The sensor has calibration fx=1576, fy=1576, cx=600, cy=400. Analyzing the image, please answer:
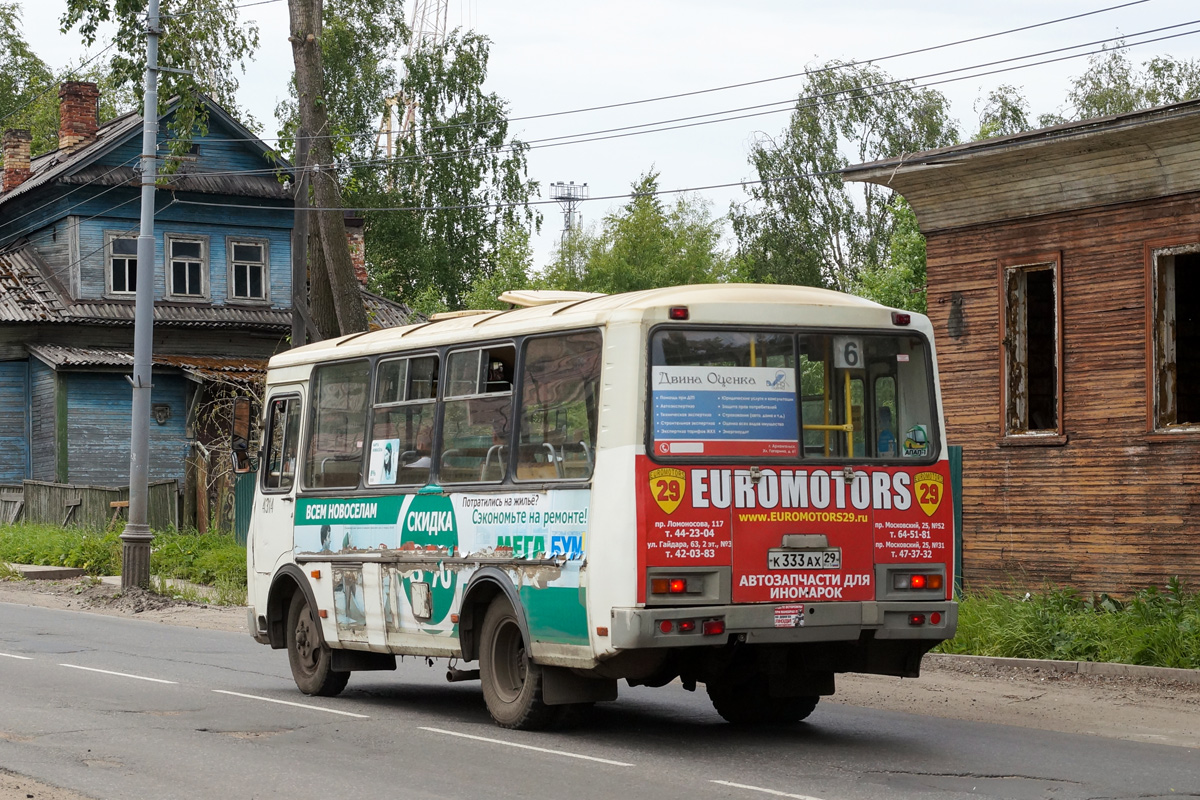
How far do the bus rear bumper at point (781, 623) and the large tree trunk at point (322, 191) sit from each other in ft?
49.6

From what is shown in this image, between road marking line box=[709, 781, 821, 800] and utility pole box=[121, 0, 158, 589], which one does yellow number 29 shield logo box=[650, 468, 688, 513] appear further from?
utility pole box=[121, 0, 158, 589]

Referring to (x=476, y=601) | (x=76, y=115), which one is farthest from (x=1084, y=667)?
(x=76, y=115)

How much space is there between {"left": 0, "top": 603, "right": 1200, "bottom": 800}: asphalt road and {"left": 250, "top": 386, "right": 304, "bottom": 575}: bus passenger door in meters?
1.16

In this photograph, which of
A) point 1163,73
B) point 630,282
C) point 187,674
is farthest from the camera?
point 630,282

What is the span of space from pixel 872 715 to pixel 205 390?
28362mm

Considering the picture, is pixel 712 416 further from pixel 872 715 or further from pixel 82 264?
pixel 82 264

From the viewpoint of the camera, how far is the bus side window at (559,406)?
987 centimetres

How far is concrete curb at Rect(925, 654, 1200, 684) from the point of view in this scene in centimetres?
1316

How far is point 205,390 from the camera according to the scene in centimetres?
3759

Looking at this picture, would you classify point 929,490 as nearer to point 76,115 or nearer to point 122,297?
point 122,297

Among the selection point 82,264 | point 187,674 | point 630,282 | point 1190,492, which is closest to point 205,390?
point 82,264

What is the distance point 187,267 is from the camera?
129 feet

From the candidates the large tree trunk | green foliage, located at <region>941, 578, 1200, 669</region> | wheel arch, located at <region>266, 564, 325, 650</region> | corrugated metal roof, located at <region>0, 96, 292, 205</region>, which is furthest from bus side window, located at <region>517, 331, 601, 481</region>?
corrugated metal roof, located at <region>0, 96, 292, 205</region>

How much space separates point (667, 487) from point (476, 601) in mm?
2129
